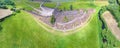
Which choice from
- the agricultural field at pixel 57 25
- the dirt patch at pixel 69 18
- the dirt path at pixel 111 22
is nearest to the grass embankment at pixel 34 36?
the agricultural field at pixel 57 25

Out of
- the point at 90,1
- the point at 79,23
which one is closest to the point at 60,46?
the point at 79,23

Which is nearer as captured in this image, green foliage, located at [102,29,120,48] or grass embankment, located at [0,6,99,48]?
grass embankment, located at [0,6,99,48]

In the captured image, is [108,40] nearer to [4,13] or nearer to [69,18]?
[69,18]

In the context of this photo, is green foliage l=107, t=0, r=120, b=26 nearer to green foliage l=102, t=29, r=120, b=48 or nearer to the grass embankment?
green foliage l=102, t=29, r=120, b=48

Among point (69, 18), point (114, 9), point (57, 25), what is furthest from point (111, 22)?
point (57, 25)

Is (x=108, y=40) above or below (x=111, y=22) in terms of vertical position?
below

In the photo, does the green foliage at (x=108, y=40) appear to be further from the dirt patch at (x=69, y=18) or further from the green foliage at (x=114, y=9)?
the dirt patch at (x=69, y=18)

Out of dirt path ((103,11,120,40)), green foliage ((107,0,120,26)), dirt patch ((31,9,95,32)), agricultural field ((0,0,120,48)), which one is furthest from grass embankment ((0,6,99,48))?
green foliage ((107,0,120,26))

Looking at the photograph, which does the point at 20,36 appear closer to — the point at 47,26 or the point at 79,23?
the point at 47,26
